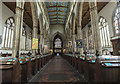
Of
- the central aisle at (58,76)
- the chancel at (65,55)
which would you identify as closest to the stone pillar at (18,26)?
the chancel at (65,55)

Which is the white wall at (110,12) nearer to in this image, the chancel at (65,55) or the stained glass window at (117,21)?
the chancel at (65,55)

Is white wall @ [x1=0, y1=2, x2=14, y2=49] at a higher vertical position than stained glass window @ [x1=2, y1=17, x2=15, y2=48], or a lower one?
higher

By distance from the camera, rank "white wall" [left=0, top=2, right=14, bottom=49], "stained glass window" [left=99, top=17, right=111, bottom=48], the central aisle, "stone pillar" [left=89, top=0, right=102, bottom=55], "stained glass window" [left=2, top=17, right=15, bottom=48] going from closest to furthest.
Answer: the central aisle
"stone pillar" [left=89, top=0, right=102, bottom=55]
"white wall" [left=0, top=2, right=14, bottom=49]
"stained glass window" [left=2, top=17, right=15, bottom=48]
"stained glass window" [left=99, top=17, right=111, bottom=48]

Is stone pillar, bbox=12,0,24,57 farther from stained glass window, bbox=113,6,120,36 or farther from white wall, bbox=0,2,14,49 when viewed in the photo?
stained glass window, bbox=113,6,120,36

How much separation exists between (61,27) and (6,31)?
714 inches

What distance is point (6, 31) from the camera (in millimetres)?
11664

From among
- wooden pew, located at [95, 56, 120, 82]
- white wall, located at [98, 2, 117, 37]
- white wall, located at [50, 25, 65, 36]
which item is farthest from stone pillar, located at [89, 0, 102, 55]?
white wall, located at [50, 25, 65, 36]

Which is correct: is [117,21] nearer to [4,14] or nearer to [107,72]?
A: [107,72]

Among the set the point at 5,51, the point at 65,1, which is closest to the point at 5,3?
the point at 5,51

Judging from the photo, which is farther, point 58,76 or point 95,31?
point 95,31

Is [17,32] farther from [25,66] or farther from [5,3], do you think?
[5,3]

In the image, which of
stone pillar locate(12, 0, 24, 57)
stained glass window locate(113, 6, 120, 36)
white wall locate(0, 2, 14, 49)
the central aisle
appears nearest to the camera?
the central aisle

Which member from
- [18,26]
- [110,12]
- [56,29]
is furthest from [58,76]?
[56,29]

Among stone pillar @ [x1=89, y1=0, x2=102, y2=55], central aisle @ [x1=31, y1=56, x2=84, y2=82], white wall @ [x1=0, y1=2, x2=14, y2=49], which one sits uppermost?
white wall @ [x1=0, y1=2, x2=14, y2=49]
